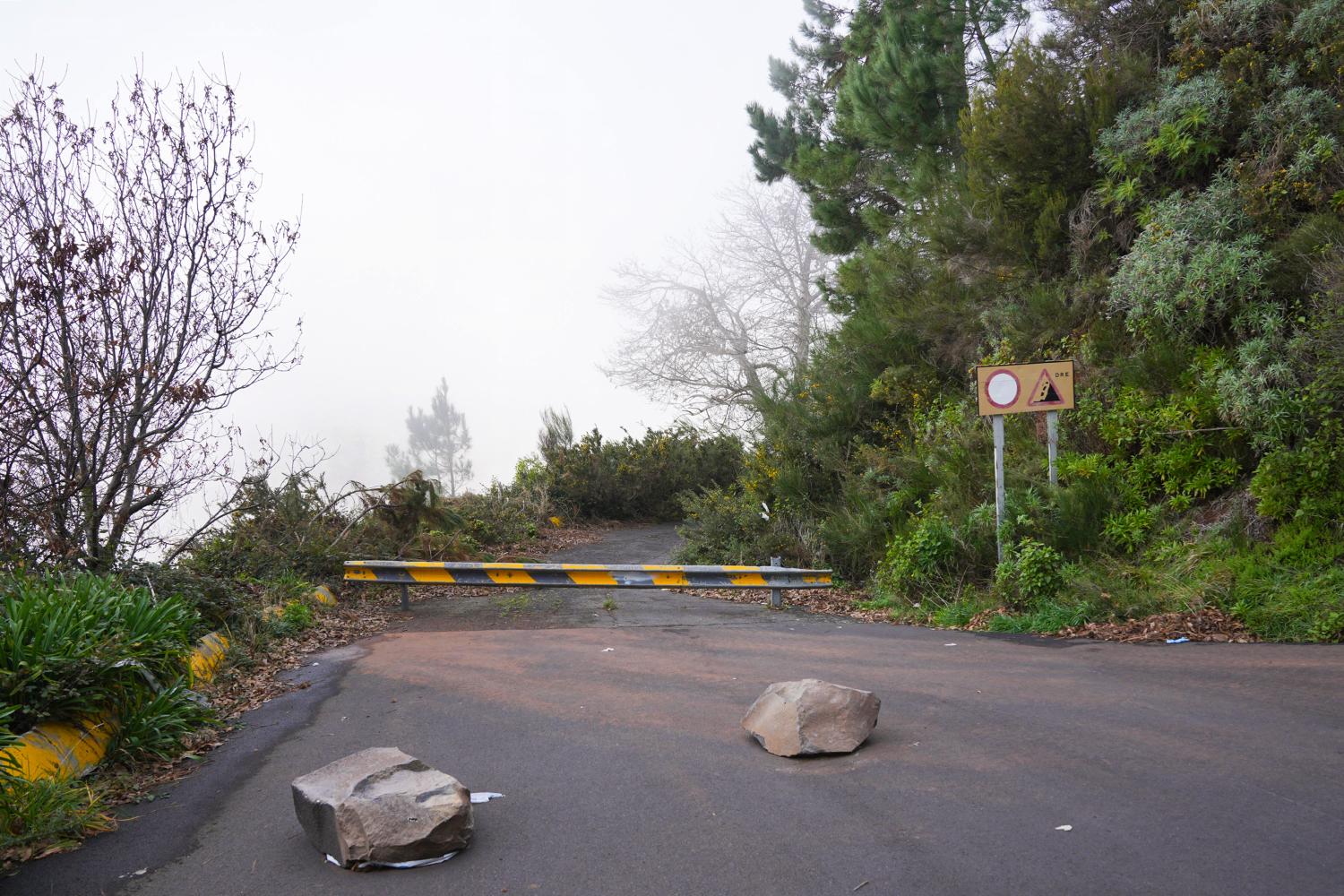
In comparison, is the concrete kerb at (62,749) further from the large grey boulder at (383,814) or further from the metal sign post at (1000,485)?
the metal sign post at (1000,485)

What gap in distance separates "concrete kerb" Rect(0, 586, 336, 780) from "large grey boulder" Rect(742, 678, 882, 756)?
3.70 metres

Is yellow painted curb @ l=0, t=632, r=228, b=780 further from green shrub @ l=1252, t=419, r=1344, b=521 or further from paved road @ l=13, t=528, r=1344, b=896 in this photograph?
green shrub @ l=1252, t=419, r=1344, b=521

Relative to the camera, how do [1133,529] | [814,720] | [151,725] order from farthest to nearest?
[1133,529] < [151,725] < [814,720]

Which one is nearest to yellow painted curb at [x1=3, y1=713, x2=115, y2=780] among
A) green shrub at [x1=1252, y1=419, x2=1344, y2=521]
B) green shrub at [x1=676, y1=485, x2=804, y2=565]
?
green shrub at [x1=1252, y1=419, x2=1344, y2=521]

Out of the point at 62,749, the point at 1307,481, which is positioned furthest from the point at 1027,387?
the point at 62,749

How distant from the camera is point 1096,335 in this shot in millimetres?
11602

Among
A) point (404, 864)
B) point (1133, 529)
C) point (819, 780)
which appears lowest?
point (404, 864)

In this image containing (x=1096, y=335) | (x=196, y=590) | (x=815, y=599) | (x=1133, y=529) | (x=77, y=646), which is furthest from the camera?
(x=815, y=599)

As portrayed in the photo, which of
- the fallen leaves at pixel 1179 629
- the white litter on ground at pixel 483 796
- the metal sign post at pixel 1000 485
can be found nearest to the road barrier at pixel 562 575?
the metal sign post at pixel 1000 485

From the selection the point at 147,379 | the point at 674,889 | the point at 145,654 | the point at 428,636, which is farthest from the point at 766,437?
the point at 674,889

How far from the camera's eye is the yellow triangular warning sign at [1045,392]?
1007cm

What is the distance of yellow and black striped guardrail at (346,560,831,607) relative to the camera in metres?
11.0

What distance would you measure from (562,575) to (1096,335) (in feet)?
23.3

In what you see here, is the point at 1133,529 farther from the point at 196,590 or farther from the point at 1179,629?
the point at 196,590
